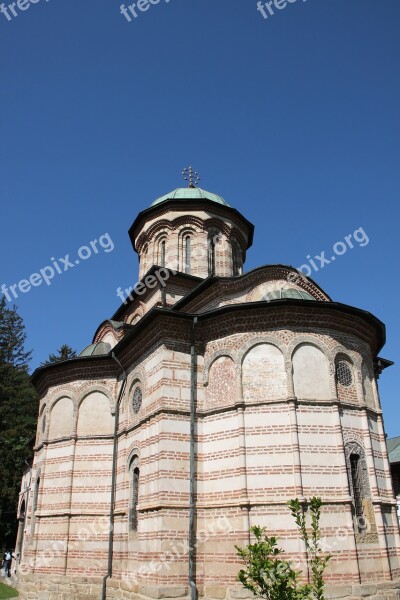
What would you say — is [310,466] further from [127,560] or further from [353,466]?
[127,560]

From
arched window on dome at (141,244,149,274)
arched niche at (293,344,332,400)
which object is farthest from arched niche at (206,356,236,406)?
arched window on dome at (141,244,149,274)

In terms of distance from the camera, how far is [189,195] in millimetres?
15945

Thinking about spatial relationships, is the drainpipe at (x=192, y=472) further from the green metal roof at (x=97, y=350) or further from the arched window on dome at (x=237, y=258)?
the arched window on dome at (x=237, y=258)

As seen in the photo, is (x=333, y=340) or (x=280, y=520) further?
(x=333, y=340)

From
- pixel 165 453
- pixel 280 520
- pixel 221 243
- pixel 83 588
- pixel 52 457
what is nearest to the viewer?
pixel 280 520

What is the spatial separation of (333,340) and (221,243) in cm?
672

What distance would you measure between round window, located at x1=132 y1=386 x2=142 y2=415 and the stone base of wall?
3.31 meters

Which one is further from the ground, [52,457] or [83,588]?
[52,457]

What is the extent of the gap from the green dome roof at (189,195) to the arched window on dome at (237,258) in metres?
1.37

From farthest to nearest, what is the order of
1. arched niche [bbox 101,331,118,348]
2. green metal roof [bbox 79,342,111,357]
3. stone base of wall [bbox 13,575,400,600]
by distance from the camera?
arched niche [bbox 101,331,118,348], green metal roof [bbox 79,342,111,357], stone base of wall [bbox 13,575,400,600]

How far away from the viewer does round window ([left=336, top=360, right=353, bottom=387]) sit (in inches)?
374

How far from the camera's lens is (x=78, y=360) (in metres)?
12.3

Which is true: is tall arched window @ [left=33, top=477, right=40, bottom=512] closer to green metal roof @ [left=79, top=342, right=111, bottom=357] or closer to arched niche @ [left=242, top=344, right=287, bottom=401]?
green metal roof @ [left=79, top=342, right=111, bottom=357]

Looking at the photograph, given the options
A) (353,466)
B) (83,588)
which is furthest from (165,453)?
(83,588)
